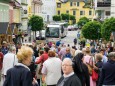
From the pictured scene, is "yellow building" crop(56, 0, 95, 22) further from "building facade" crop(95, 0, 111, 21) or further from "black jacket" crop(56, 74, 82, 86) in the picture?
"black jacket" crop(56, 74, 82, 86)

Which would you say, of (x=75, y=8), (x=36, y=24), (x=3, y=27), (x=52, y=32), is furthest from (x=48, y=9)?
(x=3, y=27)

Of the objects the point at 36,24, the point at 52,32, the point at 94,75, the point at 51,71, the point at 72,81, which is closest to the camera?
the point at 72,81

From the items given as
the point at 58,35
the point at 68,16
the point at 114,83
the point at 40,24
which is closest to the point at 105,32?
the point at 58,35

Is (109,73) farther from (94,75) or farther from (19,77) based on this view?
(19,77)

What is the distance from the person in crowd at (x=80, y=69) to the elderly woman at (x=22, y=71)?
2.01 meters

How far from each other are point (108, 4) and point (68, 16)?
78600 mm

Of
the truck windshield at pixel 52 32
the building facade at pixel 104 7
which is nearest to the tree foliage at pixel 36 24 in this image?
the truck windshield at pixel 52 32

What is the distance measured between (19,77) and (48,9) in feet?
451

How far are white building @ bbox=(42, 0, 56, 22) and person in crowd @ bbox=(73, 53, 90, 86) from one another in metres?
123

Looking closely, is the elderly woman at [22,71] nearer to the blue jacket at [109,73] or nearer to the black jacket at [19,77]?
the black jacket at [19,77]

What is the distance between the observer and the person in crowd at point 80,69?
39.7ft

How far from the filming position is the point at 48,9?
148 m

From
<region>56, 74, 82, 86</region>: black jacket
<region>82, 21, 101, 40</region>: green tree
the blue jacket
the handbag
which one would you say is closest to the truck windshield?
<region>82, 21, 101, 40</region>: green tree

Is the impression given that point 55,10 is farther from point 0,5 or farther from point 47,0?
point 0,5
